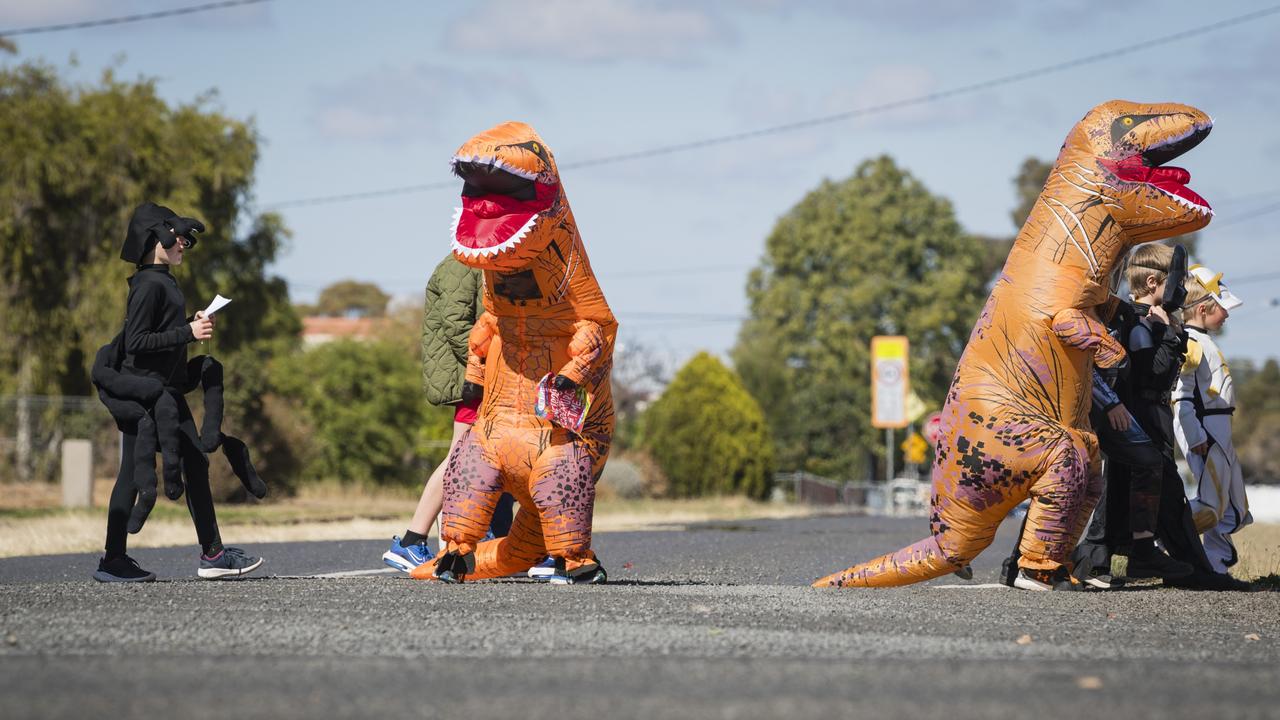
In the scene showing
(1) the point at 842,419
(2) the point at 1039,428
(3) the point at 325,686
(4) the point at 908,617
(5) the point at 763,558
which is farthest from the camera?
(1) the point at 842,419

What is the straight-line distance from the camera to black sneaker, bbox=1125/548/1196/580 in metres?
7.42

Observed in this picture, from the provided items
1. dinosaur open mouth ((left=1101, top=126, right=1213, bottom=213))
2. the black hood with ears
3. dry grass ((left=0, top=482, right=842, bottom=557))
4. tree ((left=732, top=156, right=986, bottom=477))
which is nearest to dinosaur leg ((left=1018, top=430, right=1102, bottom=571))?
dinosaur open mouth ((left=1101, top=126, right=1213, bottom=213))

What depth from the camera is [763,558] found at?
399 inches

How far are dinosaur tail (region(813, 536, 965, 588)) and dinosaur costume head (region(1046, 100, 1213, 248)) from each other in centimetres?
177

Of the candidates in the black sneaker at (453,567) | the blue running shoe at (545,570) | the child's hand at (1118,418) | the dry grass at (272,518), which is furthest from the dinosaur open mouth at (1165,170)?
the dry grass at (272,518)

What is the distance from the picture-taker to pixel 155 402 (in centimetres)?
691

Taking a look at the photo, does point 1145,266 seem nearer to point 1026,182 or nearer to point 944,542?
point 944,542

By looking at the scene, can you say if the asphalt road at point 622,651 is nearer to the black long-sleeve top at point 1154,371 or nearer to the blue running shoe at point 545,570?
the blue running shoe at point 545,570

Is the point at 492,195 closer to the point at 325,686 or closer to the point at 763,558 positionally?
the point at 325,686

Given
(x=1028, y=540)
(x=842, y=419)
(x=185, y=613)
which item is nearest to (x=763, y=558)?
(x=1028, y=540)

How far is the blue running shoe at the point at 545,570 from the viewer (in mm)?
6852

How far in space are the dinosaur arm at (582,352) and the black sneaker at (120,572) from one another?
2.24 metres

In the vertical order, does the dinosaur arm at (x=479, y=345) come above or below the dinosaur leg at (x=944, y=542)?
above

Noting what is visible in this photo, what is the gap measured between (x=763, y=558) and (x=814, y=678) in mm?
6458
